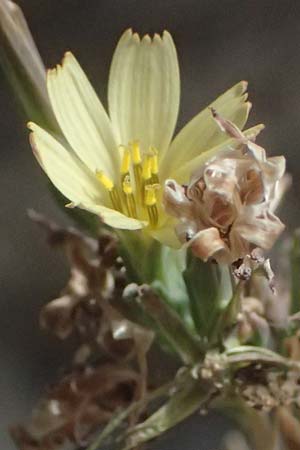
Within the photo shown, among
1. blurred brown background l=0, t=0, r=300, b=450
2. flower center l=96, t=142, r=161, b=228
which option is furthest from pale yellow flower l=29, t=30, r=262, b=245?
blurred brown background l=0, t=0, r=300, b=450

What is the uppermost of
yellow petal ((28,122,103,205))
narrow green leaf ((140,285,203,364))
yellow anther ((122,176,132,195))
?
yellow petal ((28,122,103,205))

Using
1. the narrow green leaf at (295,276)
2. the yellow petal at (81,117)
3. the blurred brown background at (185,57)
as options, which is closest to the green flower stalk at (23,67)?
the yellow petal at (81,117)

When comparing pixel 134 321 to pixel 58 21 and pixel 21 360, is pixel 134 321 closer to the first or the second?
pixel 21 360

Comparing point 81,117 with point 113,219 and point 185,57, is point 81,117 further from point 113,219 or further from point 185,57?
point 185,57

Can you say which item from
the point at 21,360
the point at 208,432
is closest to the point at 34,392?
the point at 21,360

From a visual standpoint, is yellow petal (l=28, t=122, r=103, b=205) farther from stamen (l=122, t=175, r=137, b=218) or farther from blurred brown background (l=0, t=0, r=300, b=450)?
blurred brown background (l=0, t=0, r=300, b=450)

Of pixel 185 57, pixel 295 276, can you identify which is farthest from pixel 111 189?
pixel 185 57

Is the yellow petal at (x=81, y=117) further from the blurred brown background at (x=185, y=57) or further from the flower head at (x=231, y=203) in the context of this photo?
the blurred brown background at (x=185, y=57)
